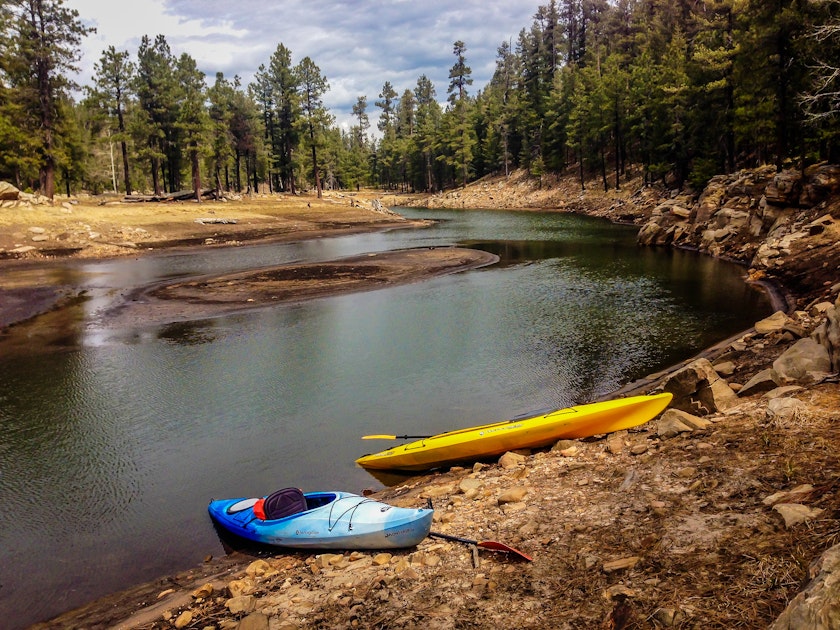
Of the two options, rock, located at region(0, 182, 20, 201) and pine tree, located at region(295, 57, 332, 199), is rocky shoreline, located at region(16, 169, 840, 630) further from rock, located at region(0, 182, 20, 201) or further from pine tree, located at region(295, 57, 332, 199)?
pine tree, located at region(295, 57, 332, 199)

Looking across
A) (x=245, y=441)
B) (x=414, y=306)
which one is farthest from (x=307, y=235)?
(x=245, y=441)

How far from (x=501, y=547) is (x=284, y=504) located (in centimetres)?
390

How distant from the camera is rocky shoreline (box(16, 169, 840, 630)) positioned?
5.62 meters

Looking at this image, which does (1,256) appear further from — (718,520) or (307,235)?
(718,520)

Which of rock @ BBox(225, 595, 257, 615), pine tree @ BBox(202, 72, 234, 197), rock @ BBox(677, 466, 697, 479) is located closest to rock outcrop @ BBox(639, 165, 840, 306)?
rock @ BBox(677, 466, 697, 479)

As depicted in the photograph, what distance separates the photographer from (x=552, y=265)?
1505 inches

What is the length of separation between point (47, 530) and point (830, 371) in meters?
15.9

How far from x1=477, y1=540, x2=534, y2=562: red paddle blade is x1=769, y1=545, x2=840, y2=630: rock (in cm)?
320

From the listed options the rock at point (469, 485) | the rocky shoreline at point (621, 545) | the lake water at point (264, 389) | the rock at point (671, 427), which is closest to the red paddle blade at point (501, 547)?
the rocky shoreline at point (621, 545)

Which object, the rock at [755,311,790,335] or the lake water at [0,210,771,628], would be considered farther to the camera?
the rock at [755,311,790,335]

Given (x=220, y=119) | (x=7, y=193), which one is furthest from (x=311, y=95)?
(x=7, y=193)

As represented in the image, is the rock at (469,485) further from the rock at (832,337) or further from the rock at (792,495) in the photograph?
the rock at (832,337)

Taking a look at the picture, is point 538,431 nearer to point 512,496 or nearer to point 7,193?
point 512,496

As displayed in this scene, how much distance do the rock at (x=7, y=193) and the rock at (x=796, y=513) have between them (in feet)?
183
